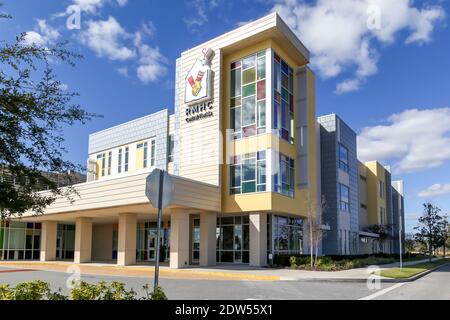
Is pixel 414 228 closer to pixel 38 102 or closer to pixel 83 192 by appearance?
pixel 83 192

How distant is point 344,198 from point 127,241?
22.3m

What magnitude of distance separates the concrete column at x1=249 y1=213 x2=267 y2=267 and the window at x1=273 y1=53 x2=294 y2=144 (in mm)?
5906

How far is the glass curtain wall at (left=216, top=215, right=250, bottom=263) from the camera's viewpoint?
30.7 m

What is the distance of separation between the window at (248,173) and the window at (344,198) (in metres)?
15.1

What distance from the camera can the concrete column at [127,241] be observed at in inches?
1169

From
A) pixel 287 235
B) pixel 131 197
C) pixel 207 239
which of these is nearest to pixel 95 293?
pixel 131 197

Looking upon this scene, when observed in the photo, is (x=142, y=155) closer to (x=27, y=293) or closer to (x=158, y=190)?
(x=158, y=190)

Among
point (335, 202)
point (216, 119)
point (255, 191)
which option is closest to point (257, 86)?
point (216, 119)

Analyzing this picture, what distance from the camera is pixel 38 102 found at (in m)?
7.39

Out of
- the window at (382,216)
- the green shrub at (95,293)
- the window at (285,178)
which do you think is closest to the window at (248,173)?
the window at (285,178)

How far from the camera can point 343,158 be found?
43.5m

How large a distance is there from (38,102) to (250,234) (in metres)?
23.3

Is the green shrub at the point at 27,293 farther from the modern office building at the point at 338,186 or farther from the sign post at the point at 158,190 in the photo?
the modern office building at the point at 338,186

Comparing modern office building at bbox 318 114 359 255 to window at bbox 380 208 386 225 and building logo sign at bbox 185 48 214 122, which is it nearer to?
building logo sign at bbox 185 48 214 122
